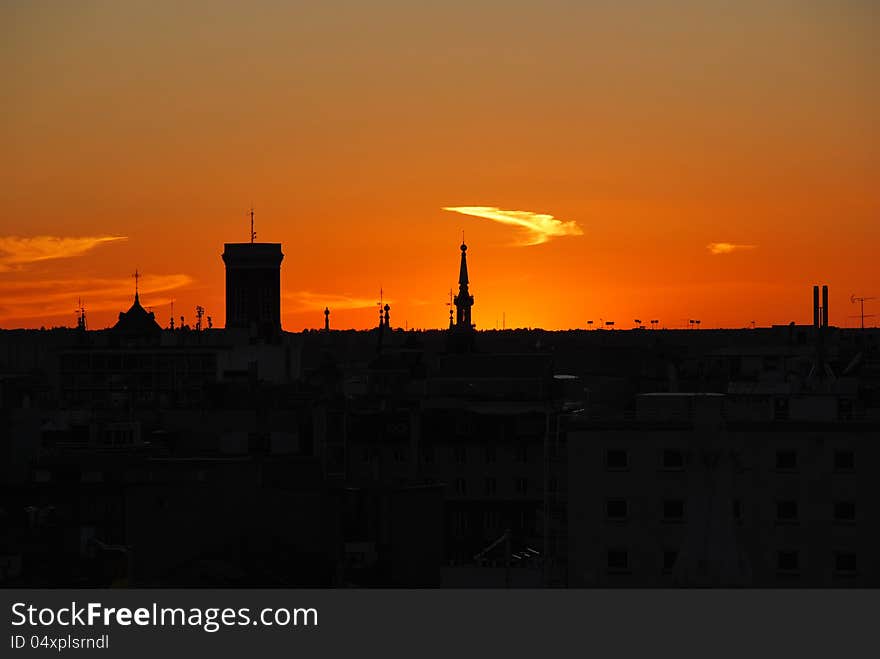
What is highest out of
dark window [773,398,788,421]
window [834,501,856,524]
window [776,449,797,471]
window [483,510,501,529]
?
dark window [773,398,788,421]

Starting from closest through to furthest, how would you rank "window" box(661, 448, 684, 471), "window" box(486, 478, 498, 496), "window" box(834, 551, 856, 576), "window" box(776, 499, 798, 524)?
"window" box(834, 551, 856, 576) < "window" box(776, 499, 798, 524) < "window" box(661, 448, 684, 471) < "window" box(486, 478, 498, 496)

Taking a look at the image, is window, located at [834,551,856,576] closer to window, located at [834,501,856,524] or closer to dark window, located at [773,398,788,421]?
window, located at [834,501,856,524]

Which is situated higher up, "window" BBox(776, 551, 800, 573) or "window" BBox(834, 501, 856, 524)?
"window" BBox(834, 501, 856, 524)

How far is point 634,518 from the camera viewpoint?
290ft

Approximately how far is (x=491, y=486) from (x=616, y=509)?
2618 inches

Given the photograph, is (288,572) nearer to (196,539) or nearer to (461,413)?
(196,539)

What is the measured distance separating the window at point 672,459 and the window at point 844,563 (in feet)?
22.0

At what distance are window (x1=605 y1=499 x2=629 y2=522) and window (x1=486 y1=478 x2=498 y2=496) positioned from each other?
6577cm

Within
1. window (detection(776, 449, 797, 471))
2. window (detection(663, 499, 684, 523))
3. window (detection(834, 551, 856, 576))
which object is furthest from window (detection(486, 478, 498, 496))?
window (detection(834, 551, 856, 576))

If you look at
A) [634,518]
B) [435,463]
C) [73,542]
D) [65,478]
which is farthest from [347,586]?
[435,463]

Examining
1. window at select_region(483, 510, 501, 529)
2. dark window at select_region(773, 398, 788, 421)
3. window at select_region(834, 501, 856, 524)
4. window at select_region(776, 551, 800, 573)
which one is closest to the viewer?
window at select_region(776, 551, 800, 573)

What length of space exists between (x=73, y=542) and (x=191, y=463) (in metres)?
15.1

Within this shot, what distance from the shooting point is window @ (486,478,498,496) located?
155 m
